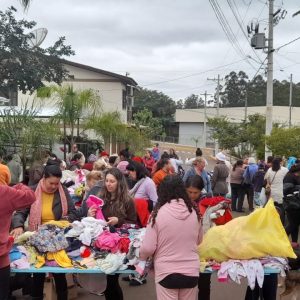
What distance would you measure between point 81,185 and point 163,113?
7277cm

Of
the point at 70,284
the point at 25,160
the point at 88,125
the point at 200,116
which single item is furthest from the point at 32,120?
the point at 200,116

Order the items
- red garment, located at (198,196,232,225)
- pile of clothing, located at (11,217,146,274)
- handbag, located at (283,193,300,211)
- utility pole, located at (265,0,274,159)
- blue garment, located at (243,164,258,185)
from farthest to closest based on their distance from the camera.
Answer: utility pole, located at (265,0,274,159)
blue garment, located at (243,164,258,185)
handbag, located at (283,193,300,211)
red garment, located at (198,196,232,225)
pile of clothing, located at (11,217,146,274)

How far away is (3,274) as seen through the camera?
4039 mm

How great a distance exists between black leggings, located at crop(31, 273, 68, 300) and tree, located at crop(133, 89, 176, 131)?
234 feet

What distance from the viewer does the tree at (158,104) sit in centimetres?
7794

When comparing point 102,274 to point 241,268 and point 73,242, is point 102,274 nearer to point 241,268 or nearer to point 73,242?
point 73,242

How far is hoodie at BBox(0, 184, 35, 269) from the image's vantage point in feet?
12.7

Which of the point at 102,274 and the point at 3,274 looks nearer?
the point at 3,274

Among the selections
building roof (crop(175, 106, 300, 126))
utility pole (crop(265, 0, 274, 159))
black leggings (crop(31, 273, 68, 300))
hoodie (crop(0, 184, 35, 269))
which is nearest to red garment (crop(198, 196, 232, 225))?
black leggings (crop(31, 273, 68, 300))

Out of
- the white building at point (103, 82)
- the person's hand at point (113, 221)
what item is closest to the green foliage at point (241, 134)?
the white building at point (103, 82)

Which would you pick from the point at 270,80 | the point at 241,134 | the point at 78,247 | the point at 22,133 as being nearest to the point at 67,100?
the point at 22,133

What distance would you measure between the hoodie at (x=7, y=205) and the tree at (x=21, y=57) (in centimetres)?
1033

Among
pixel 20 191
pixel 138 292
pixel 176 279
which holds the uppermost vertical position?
pixel 20 191

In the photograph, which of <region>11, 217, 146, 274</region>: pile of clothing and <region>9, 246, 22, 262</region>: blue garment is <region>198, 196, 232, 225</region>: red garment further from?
<region>9, 246, 22, 262</region>: blue garment
